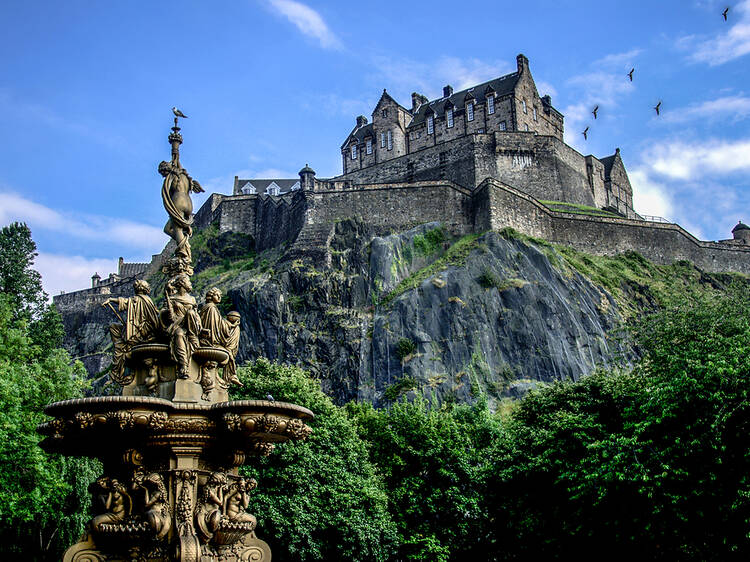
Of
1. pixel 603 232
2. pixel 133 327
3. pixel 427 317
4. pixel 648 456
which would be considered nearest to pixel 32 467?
pixel 133 327

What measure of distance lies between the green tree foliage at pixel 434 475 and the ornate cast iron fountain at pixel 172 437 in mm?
16148

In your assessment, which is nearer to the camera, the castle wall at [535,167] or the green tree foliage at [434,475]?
the green tree foliage at [434,475]

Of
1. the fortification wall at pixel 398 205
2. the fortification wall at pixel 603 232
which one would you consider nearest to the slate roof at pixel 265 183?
the fortification wall at pixel 398 205

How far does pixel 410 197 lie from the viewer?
5941cm

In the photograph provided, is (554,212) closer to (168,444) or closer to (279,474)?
(279,474)

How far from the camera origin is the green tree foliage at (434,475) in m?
26.8

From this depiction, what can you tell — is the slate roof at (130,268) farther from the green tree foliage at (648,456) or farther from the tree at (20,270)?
the green tree foliage at (648,456)

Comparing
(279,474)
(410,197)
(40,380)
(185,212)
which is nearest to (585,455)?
(279,474)

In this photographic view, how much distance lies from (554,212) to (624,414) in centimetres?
4058

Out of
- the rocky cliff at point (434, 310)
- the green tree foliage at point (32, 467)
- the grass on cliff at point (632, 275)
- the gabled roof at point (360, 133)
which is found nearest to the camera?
the green tree foliage at point (32, 467)

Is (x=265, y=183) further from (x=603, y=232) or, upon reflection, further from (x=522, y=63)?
(x=603, y=232)

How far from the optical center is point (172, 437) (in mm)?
10461

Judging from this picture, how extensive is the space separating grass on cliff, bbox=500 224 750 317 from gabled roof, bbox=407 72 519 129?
20.4 m

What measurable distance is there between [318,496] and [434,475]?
5881 mm
